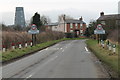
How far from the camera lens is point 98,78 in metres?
11.4

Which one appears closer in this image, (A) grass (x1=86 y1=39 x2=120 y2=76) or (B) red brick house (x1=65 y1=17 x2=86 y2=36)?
(A) grass (x1=86 y1=39 x2=120 y2=76)

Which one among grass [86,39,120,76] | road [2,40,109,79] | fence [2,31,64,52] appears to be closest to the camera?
road [2,40,109,79]

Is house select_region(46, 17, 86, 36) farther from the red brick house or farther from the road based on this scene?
the road

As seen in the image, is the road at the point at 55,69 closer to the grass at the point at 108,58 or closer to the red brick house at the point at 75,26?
the grass at the point at 108,58

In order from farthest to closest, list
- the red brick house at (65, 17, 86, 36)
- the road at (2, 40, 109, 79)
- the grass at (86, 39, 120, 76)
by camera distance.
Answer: the red brick house at (65, 17, 86, 36), the grass at (86, 39, 120, 76), the road at (2, 40, 109, 79)

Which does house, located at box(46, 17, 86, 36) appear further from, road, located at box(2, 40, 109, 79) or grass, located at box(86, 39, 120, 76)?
road, located at box(2, 40, 109, 79)

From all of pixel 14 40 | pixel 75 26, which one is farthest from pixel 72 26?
pixel 14 40

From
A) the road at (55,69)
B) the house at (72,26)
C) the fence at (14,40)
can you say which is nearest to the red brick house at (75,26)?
the house at (72,26)

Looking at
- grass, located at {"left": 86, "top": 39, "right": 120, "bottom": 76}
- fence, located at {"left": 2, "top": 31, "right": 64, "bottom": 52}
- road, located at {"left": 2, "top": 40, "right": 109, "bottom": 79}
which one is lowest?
road, located at {"left": 2, "top": 40, "right": 109, "bottom": 79}

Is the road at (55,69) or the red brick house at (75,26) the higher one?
the red brick house at (75,26)

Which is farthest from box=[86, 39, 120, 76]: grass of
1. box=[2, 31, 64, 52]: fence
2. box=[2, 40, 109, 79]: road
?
box=[2, 31, 64, 52]: fence

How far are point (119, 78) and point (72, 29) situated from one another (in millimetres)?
106162

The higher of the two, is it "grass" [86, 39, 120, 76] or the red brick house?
the red brick house

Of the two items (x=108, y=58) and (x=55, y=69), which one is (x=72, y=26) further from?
(x=55, y=69)
